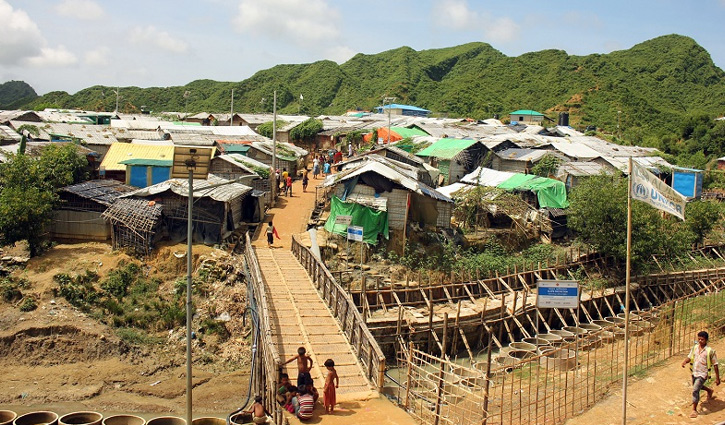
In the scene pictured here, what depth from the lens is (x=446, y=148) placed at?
34719mm

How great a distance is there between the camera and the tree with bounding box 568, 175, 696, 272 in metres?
24.1

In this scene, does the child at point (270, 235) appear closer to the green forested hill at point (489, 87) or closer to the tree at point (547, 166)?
the tree at point (547, 166)

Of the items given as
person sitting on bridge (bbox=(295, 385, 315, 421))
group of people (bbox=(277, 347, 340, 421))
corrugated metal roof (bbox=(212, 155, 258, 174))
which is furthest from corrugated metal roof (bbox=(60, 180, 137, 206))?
person sitting on bridge (bbox=(295, 385, 315, 421))

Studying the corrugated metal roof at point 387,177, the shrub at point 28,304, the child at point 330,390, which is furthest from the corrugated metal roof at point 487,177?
the child at point 330,390

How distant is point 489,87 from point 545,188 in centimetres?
5497

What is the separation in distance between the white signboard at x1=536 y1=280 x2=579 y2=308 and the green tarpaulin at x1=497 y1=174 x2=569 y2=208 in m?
14.2

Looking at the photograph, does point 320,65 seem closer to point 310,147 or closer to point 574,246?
point 310,147

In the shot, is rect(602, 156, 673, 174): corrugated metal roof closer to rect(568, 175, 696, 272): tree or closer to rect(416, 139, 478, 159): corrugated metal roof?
rect(416, 139, 478, 159): corrugated metal roof

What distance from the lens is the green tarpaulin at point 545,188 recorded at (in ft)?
94.4

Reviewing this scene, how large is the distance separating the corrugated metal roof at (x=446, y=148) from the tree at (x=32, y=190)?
57.7 ft

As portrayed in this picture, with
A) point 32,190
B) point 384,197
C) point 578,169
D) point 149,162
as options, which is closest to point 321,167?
point 149,162

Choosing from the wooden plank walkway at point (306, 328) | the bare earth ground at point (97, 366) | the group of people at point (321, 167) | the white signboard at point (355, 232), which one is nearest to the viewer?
the wooden plank walkway at point (306, 328)

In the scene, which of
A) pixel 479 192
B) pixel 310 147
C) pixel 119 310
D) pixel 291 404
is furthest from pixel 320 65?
pixel 291 404

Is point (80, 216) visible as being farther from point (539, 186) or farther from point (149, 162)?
point (539, 186)
